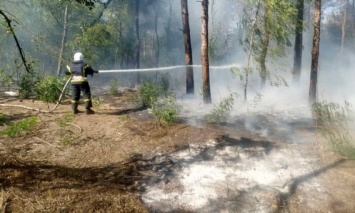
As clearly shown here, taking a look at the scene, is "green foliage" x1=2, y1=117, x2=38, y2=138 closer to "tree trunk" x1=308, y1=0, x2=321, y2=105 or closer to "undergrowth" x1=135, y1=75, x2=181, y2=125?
"undergrowth" x1=135, y1=75, x2=181, y2=125

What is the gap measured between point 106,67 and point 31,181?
102 ft

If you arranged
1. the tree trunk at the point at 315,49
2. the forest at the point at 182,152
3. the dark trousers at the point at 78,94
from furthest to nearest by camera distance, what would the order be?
the tree trunk at the point at 315,49 → the dark trousers at the point at 78,94 → the forest at the point at 182,152

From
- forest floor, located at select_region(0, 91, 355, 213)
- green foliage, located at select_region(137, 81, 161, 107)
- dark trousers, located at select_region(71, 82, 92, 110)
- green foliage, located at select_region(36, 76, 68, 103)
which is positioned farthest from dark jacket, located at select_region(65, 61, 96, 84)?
green foliage, located at select_region(137, 81, 161, 107)

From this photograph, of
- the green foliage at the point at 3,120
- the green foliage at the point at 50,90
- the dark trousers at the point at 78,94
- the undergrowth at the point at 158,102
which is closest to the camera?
the green foliage at the point at 3,120

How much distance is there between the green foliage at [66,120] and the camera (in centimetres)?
704

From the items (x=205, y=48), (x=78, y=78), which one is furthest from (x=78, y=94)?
(x=205, y=48)

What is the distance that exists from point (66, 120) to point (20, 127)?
125cm

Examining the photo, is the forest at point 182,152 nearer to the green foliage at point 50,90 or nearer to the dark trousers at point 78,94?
the green foliage at point 50,90

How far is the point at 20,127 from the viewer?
6.40 metres

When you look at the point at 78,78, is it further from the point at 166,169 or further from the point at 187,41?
the point at 187,41

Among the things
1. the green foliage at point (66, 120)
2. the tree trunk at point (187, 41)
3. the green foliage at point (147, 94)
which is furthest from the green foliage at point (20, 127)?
the tree trunk at point (187, 41)

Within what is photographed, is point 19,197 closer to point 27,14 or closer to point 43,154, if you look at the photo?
point 43,154

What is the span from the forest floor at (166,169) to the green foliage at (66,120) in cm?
3

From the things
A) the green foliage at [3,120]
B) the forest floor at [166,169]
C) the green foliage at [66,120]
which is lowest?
the forest floor at [166,169]
